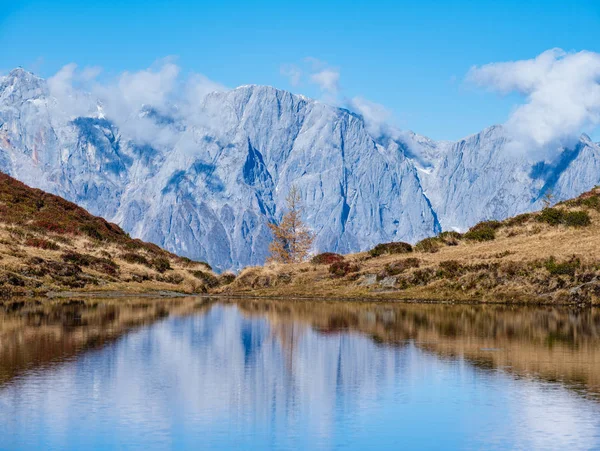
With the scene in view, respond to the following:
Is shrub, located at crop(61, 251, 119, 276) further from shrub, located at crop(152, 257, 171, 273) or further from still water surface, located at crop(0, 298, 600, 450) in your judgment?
still water surface, located at crop(0, 298, 600, 450)

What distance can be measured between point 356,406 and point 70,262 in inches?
2050

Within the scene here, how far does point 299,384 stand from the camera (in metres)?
26.4

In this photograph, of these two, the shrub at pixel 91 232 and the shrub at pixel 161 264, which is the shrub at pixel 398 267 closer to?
the shrub at pixel 161 264

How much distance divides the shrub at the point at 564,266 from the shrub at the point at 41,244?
40.0 meters

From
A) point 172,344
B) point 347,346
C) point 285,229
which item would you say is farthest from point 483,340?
point 285,229

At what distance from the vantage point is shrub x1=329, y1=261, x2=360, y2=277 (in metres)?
71.3

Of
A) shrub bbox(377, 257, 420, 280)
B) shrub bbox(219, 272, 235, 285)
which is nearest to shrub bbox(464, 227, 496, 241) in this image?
shrub bbox(377, 257, 420, 280)

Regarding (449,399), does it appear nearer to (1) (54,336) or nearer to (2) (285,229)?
(1) (54,336)

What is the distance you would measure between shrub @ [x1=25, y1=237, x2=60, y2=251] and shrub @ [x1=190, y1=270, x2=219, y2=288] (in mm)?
15650

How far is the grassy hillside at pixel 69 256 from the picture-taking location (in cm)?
6581

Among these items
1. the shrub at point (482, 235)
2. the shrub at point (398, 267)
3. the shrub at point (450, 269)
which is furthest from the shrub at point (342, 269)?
the shrub at point (482, 235)

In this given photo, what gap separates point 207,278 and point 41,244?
60.2 feet

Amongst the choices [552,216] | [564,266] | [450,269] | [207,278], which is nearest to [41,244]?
[207,278]

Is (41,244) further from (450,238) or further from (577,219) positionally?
(577,219)
